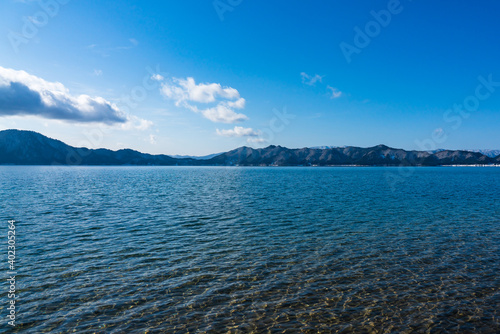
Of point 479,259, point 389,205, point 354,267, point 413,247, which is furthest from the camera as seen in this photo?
point 389,205

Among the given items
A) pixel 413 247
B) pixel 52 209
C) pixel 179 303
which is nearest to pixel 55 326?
pixel 179 303

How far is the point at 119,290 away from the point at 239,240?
13637mm

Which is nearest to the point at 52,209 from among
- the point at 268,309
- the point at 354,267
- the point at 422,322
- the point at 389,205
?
the point at 268,309

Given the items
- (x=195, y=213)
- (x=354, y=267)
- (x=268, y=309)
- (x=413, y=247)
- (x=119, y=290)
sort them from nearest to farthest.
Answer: (x=268, y=309)
(x=119, y=290)
(x=354, y=267)
(x=413, y=247)
(x=195, y=213)

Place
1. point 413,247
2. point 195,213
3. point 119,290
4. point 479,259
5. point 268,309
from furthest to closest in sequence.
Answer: point 195,213, point 413,247, point 479,259, point 119,290, point 268,309

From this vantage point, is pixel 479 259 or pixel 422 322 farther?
pixel 479 259

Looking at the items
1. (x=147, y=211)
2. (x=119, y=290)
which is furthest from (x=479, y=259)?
(x=147, y=211)

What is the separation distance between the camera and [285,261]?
2200cm

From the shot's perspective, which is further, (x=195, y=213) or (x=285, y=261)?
(x=195, y=213)

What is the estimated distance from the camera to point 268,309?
1476 cm

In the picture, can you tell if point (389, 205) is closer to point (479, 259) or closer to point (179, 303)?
point (479, 259)

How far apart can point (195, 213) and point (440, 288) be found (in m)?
34.6

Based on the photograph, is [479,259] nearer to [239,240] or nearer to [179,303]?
[239,240]

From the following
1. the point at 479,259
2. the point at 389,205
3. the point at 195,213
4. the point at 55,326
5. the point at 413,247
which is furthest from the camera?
the point at 389,205
